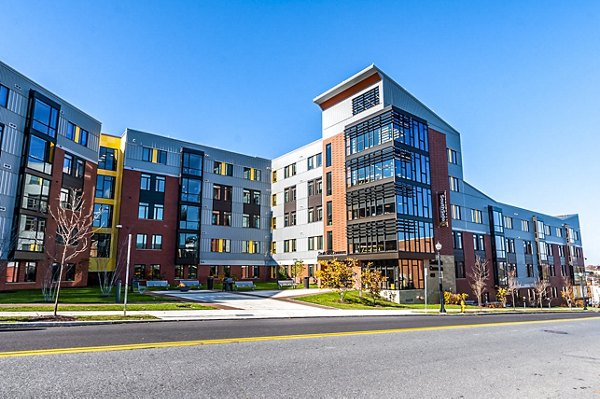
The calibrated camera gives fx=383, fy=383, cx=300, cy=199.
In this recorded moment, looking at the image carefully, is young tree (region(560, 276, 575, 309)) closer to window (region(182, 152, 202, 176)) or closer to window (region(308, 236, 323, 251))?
window (region(308, 236, 323, 251))

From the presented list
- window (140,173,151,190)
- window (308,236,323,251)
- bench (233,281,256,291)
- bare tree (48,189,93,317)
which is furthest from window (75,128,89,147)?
window (308,236,323,251)

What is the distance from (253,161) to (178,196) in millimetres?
12714

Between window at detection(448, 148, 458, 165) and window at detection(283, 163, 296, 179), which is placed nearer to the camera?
window at detection(448, 148, 458, 165)

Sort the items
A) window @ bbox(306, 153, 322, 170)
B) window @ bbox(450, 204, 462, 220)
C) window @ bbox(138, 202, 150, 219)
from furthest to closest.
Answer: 1. window @ bbox(306, 153, 322, 170)
2. window @ bbox(450, 204, 462, 220)
3. window @ bbox(138, 202, 150, 219)

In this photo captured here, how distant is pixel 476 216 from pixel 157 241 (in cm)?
3989

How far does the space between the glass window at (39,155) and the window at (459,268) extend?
1687 inches

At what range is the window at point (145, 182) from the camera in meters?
43.9

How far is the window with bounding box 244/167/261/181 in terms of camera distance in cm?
5383

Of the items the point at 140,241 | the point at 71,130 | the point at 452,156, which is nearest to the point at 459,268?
the point at 452,156

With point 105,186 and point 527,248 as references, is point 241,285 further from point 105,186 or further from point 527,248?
point 527,248

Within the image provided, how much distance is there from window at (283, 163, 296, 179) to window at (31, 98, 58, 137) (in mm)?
28050

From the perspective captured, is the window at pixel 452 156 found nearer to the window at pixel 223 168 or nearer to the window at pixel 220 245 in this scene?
the window at pixel 223 168

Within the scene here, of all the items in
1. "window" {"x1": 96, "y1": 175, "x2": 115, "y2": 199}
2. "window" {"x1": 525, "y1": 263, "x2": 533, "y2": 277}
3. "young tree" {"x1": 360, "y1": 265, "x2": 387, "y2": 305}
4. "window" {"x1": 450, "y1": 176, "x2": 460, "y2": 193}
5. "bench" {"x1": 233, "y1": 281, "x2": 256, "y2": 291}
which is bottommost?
"bench" {"x1": 233, "y1": 281, "x2": 256, "y2": 291}

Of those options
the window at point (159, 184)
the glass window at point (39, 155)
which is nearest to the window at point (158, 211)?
the window at point (159, 184)
